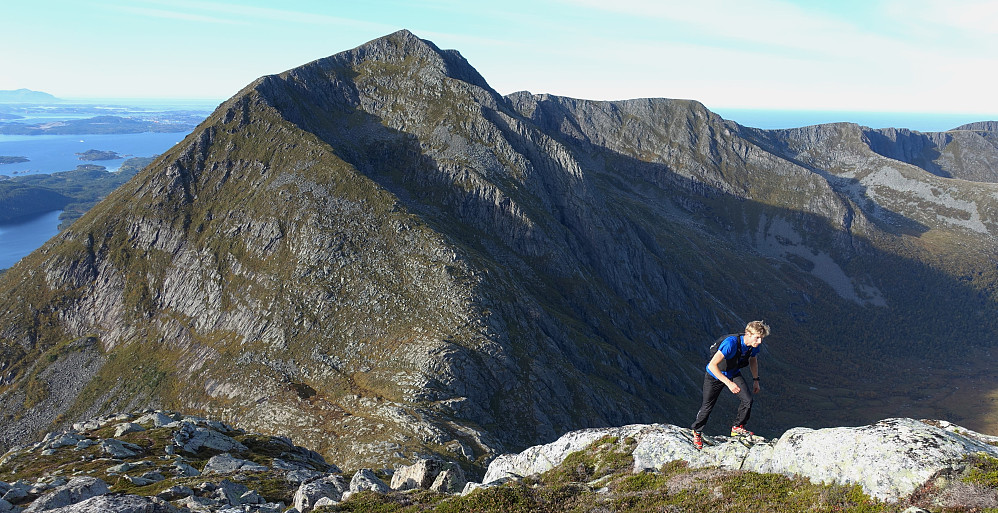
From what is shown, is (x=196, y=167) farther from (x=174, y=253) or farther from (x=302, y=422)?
(x=302, y=422)

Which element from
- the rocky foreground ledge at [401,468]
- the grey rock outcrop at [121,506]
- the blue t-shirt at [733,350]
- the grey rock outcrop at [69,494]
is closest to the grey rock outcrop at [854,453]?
the rocky foreground ledge at [401,468]

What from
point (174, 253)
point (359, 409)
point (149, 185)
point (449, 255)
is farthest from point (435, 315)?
point (149, 185)

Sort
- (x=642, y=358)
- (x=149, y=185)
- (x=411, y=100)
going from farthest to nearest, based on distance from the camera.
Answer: (x=411, y=100) → (x=642, y=358) → (x=149, y=185)

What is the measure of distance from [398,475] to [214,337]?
7133 cm

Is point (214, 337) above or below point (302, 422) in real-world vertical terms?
above

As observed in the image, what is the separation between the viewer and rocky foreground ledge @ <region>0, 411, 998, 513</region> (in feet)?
52.1

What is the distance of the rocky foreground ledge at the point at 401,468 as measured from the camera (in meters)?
15.9

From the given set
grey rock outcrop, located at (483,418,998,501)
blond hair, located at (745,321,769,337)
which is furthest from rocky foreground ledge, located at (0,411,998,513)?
blond hair, located at (745,321,769,337)

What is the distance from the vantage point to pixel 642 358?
119 m

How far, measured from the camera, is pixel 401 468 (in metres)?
31.4

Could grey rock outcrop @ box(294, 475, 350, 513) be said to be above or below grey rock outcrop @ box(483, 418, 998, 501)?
below

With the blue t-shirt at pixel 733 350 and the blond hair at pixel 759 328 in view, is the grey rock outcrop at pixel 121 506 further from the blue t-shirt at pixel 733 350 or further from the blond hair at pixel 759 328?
the blond hair at pixel 759 328

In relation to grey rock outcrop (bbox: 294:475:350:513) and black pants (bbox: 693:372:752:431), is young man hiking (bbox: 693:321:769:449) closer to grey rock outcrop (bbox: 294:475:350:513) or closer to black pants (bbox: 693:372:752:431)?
black pants (bbox: 693:372:752:431)

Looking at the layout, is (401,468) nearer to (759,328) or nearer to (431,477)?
(431,477)
